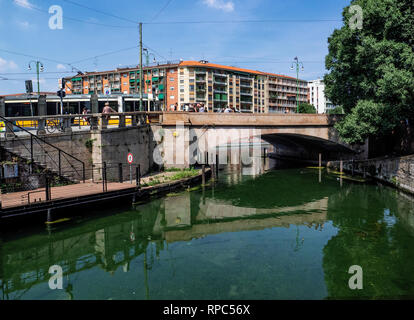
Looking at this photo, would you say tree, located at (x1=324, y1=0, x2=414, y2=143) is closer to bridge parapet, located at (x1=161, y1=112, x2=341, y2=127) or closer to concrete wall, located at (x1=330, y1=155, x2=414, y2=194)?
concrete wall, located at (x1=330, y1=155, x2=414, y2=194)

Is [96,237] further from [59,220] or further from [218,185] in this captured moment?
[218,185]

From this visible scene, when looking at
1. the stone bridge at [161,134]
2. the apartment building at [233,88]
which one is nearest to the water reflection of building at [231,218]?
the stone bridge at [161,134]

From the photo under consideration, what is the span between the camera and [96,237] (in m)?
12.5

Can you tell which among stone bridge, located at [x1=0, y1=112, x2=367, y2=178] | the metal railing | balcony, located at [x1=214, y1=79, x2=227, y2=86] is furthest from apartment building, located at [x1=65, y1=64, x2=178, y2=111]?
the metal railing

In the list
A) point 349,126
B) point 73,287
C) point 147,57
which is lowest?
point 73,287

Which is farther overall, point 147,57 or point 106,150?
point 147,57

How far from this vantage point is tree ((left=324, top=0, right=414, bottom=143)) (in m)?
19.0

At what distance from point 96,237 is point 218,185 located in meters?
12.8

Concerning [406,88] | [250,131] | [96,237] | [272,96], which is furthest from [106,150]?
[272,96]

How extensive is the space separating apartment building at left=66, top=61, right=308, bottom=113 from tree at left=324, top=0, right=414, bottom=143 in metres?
42.6

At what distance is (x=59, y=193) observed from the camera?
14492 mm

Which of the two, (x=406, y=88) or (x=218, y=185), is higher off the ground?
(x=406, y=88)

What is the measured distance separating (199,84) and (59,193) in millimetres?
58192

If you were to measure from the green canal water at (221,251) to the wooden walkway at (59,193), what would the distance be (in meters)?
1.17
